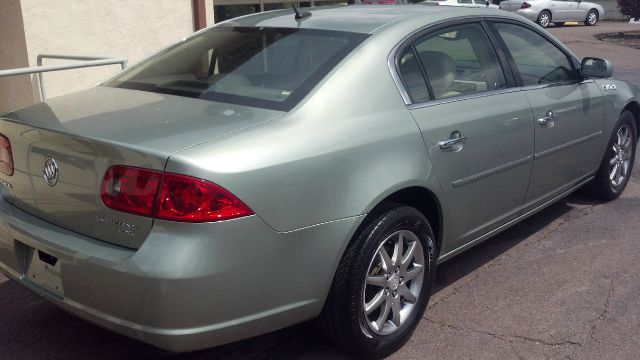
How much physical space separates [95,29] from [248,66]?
4.77 metres

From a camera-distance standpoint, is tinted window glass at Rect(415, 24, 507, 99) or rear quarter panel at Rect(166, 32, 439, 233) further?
tinted window glass at Rect(415, 24, 507, 99)

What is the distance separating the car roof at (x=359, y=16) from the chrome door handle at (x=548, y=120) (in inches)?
27.2

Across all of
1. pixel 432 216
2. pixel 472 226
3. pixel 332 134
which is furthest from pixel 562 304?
pixel 332 134

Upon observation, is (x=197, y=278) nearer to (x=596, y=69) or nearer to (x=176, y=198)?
(x=176, y=198)

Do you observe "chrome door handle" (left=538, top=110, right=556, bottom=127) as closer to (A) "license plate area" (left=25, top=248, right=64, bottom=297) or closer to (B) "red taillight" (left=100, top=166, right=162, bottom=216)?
(B) "red taillight" (left=100, top=166, right=162, bottom=216)

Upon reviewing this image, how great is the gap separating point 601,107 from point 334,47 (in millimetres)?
2540

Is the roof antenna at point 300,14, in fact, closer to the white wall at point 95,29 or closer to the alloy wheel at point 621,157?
the alloy wheel at point 621,157

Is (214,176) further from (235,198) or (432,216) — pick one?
(432,216)

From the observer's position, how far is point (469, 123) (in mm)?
3707

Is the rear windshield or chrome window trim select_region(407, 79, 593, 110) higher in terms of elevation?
the rear windshield

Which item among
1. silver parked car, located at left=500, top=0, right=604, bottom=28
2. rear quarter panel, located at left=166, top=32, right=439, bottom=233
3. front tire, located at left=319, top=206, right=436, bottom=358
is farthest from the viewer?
silver parked car, located at left=500, top=0, right=604, bottom=28

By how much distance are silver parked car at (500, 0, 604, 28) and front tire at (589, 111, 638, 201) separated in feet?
67.8

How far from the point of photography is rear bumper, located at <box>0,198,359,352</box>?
2.58 meters

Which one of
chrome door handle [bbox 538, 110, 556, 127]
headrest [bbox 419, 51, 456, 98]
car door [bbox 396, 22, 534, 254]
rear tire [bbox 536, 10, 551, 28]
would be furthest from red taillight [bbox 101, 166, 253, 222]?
rear tire [bbox 536, 10, 551, 28]
